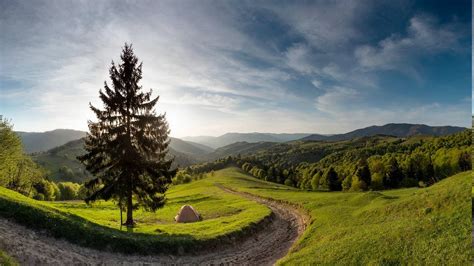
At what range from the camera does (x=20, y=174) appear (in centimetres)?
8219

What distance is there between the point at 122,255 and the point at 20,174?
248 feet

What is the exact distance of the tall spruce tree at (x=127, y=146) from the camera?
36531 mm

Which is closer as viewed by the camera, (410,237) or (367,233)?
(410,237)

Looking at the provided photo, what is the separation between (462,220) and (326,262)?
29.8ft

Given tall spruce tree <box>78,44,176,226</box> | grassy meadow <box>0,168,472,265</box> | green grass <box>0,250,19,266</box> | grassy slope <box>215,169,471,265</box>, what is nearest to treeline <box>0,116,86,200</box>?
tall spruce tree <box>78,44,176,226</box>

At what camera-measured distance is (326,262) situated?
21625mm

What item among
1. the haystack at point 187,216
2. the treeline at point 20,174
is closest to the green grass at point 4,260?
the haystack at point 187,216

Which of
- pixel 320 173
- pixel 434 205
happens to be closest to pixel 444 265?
pixel 434 205

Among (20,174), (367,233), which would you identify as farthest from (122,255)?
(20,174)

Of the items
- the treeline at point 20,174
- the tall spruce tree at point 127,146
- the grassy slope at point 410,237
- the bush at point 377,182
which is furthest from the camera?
the bush at point 377,182

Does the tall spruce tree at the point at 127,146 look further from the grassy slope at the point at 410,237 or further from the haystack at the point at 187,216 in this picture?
the grassy slope at the point at 410,237

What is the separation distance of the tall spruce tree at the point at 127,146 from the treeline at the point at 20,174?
3523 cm

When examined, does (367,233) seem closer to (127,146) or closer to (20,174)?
(127,146)

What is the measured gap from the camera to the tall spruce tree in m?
36.5
